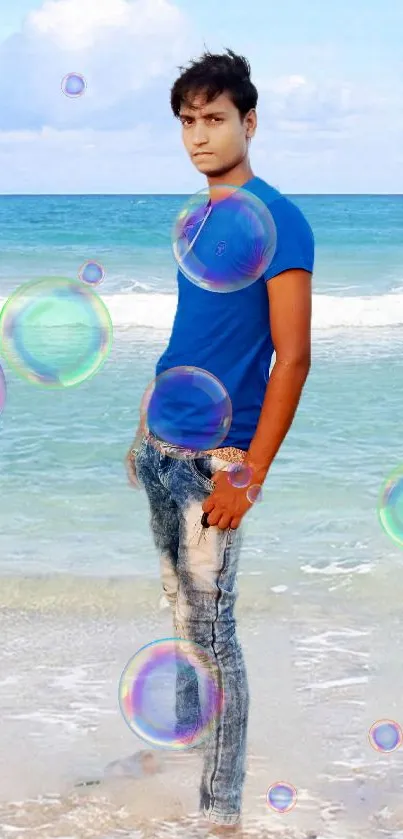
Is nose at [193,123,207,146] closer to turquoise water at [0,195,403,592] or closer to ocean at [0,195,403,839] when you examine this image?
ocean at [0,195,403,839]

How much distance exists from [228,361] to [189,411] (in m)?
0.13

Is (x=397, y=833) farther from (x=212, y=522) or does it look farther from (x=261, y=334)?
(x=261, y=334)

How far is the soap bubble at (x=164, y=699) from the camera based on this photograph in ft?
8.51

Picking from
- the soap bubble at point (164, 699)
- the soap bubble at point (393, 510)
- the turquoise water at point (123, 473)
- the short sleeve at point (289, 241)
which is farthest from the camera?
the turquoise water at point (123, 473)

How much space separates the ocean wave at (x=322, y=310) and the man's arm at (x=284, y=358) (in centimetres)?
1075

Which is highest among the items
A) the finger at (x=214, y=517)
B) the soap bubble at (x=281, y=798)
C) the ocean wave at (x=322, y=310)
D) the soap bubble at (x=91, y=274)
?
the finger at (x=214, y=517)

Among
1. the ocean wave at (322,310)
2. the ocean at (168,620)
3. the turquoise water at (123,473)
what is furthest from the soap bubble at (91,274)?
the ocean wave at (322,310)

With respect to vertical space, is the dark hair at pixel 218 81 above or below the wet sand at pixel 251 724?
above

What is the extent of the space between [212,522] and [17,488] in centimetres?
337

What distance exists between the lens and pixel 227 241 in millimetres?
2320

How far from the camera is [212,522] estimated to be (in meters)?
2.28

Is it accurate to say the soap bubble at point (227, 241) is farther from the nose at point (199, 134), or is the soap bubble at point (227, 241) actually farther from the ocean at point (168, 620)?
the ocean at point (168, 620)

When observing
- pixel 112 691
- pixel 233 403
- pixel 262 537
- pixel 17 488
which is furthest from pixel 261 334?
pixel 17 488

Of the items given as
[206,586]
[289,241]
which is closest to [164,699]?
[206,586]
